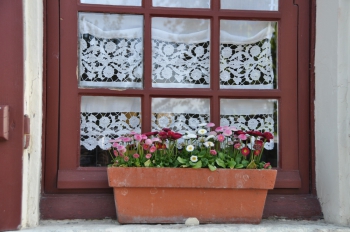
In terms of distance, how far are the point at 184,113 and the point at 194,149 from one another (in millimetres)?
225

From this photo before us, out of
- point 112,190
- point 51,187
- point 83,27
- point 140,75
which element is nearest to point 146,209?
point 112,190

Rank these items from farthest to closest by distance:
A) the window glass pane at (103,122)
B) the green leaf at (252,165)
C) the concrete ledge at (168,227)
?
the window glass pane at (103,122)
the green leaf at (252,165)
the concrete ledge at (168,227)

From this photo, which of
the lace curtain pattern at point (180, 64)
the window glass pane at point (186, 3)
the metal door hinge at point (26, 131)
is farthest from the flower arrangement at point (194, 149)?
the window glass pane at point (186, 3)

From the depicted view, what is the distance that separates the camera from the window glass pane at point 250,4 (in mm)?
2396

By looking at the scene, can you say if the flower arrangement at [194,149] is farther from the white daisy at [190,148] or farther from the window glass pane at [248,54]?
the window glass pane at [248,54]

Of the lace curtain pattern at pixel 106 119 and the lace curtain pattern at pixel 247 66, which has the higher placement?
the lace curtain pattern at pixel 247 66

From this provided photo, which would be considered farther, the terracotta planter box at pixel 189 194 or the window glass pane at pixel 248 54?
the window glass pane at pixel 248 54

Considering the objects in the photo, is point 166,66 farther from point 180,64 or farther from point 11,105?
point 11,105

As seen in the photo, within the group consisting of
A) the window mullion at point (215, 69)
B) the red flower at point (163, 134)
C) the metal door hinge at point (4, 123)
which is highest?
the window mullion at point (215, 69)

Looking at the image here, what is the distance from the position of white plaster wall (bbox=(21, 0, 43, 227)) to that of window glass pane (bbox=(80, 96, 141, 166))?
0.23 meters

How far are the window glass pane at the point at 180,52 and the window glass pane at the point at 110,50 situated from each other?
9cm

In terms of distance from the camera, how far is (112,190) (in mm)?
2277

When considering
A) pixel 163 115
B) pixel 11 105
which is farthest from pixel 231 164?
pixel 11 105

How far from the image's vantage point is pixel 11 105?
6.59ft
